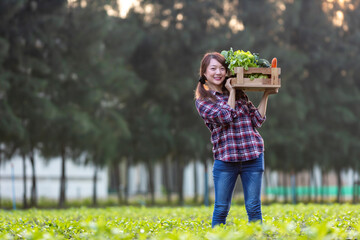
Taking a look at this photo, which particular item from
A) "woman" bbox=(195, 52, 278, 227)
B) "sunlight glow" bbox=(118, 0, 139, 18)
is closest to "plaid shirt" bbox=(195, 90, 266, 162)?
"woman" bbox=(195, 52, 278, 227)

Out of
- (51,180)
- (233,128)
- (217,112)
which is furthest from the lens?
(51,180)

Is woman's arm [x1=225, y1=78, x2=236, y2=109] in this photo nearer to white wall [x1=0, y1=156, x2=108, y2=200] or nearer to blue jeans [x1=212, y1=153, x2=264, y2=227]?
blue jeans [x1=212, y1=153, x2=264, y2=227]

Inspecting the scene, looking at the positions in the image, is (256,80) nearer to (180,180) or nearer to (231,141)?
(231,141)

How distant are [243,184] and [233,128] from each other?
2.01ft

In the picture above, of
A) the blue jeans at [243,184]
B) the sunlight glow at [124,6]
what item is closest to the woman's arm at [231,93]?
the blue jeans at [243,184]

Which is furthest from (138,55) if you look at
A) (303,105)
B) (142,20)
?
(303,105)

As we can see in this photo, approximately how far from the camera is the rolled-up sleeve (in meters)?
5.80

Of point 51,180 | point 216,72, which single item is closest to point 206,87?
point 216,72

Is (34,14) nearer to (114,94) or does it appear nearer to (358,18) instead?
(114,94)

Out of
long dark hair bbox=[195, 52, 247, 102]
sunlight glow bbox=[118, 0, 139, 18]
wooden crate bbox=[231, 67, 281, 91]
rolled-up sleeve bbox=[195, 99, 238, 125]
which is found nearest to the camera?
rolled-up sleeve bbox=[195, 99, 238, 125]

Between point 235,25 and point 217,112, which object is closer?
point 217,112

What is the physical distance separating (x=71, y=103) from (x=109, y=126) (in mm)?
2082

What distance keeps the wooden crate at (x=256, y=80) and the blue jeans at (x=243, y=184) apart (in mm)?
752

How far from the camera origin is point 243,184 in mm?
5969
